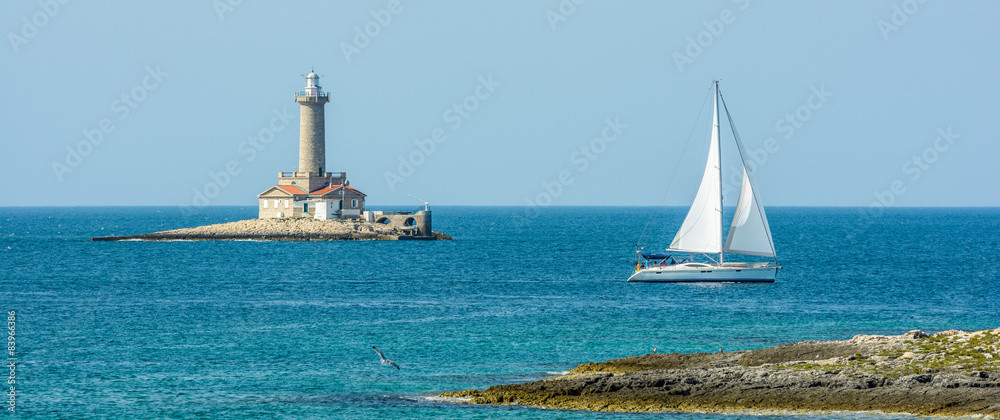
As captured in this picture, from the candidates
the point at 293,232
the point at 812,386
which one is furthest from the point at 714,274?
the point at 293,232

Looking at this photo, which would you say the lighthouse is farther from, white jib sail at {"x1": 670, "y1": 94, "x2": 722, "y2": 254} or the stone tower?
white jib sail at {"x1": 670, "y1": 94, "x2": 722, "y2": 254}

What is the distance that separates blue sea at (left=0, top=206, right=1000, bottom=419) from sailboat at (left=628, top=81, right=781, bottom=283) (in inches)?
31.6

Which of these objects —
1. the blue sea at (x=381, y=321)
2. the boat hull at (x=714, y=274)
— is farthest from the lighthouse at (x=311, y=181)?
the boat hull at (x=714, y=274)

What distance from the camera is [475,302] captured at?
49375 millimetres

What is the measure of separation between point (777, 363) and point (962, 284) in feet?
117

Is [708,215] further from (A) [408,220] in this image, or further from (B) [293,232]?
(B) [293,232]

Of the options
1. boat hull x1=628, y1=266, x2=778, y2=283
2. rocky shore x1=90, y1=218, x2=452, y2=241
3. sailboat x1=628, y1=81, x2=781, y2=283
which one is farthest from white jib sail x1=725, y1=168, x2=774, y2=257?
rocky shore x1=90, y1=218, x2=452, y2=241

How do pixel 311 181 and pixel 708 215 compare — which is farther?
pixel 311 181

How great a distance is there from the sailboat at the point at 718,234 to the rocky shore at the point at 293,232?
48029 millimetres

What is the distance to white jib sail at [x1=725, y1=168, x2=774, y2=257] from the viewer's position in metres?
56.8

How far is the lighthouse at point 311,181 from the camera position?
10481 centimetres

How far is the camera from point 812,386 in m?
24.3

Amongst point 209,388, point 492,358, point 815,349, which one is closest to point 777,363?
point 815,349

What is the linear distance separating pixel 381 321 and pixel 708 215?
22.0m
